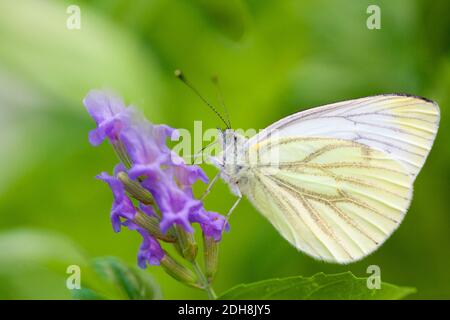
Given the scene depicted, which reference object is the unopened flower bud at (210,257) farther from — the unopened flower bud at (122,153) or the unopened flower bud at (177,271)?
the unopened flower bud at (122,153)

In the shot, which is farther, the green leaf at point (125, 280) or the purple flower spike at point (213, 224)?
the green leaf at point (125, 280)

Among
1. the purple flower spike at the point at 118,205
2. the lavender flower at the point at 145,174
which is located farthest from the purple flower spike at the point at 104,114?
the purple flower spike at the point at 118,205

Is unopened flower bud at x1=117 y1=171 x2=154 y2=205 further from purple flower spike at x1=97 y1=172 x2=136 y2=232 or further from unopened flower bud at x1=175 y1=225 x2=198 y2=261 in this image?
unopened flower bud at x1=175 y1=225 x2=198 y2=261

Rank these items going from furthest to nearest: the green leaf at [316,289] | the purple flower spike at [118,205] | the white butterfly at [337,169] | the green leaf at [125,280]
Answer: the white butterfly at [337,169] < the green leaf at [125,280] < the purple flower spike at [118,205] < the green leaf at [316,289]

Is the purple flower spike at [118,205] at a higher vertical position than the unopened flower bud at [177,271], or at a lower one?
higher

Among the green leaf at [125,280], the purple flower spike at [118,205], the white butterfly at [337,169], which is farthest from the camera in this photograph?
the white butterfly at [337,169]

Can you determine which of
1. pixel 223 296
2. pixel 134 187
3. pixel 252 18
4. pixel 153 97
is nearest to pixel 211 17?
pixel 252 18
